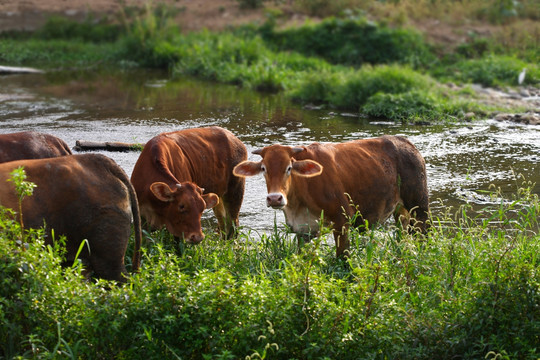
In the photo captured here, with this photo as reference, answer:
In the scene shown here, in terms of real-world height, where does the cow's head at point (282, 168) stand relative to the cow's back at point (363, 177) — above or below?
above

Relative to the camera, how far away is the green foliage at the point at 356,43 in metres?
22.6

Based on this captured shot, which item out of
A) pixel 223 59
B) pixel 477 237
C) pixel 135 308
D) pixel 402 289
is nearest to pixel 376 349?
pixel 402 289

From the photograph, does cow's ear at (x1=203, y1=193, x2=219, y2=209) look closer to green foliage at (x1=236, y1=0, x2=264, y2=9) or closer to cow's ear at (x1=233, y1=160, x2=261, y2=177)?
cow's ear at (x1=233, y1=160, x2=261, y2=177)

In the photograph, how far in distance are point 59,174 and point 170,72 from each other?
57.2 feet

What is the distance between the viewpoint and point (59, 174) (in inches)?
236

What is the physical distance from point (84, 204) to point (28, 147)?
1.97m

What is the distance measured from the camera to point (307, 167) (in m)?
6.98

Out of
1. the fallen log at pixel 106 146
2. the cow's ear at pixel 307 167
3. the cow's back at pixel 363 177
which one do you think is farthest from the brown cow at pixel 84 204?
the fallen log at pixel 106 146

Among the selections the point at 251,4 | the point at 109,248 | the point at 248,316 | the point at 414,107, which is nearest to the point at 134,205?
the point at 109,248

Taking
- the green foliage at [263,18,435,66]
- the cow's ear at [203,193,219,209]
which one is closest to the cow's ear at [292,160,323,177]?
the cow's ear at [203,193,219,209]

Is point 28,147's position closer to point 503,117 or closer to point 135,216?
point 135,216

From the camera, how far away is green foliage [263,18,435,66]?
2261cm

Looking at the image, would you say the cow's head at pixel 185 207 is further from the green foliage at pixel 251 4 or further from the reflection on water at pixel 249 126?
the green foliage at pixel 251 4

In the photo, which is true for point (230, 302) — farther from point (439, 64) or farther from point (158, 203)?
Answer: point (439, 64)
